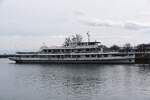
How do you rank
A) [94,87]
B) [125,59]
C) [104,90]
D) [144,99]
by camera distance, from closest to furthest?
[144,99]
[104,90]
[94,87]
[125,59]

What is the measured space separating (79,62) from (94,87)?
53.3 metres

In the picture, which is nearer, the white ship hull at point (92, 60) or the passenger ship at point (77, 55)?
the white ship hull at point (92, 60)

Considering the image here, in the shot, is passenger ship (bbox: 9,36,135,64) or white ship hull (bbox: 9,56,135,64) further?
passenger ship (bbox: 9,36,135,64)

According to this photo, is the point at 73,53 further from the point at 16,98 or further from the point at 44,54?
the point at 16,98

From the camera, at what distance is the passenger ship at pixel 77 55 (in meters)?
88.9

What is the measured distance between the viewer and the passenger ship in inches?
3499

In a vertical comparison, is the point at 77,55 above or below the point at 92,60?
above

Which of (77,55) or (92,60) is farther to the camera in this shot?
(77,55)

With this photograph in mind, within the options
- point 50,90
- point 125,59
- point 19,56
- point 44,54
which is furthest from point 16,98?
point 19,56

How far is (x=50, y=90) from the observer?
36.6m

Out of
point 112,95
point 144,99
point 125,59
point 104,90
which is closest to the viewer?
point 144,99

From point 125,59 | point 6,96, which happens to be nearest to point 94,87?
point 6,96

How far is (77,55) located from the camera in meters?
93.8

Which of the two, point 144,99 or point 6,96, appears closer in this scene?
point 144,99
